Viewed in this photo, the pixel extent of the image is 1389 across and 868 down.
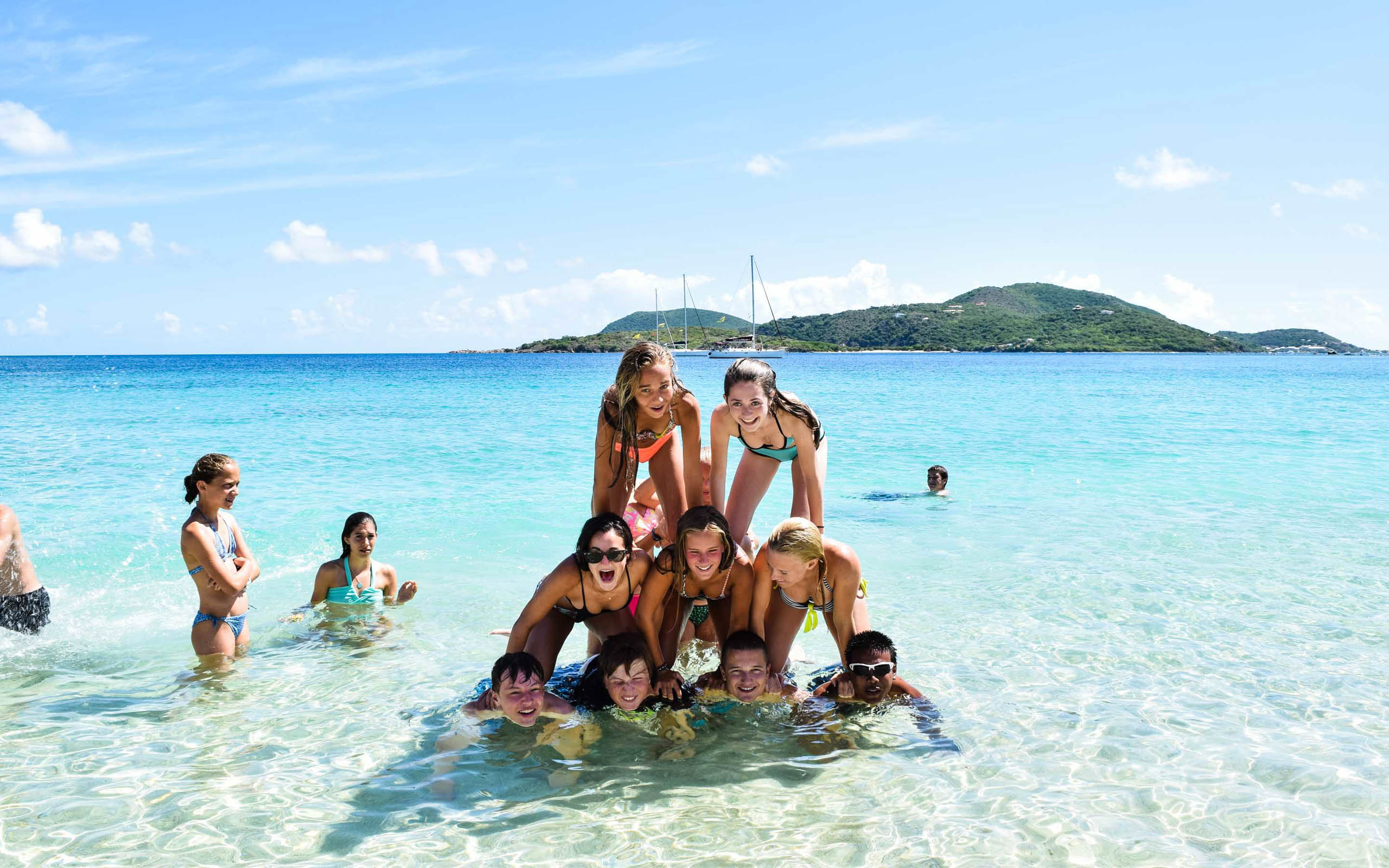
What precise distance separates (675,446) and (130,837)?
11.6 feet

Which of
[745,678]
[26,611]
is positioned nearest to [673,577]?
[745,678]

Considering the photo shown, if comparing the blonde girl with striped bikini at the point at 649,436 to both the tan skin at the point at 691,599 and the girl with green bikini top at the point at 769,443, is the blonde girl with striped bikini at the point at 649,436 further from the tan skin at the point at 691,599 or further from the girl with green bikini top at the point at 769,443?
the tan skin at the point at 691,599

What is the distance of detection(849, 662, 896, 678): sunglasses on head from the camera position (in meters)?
5.33

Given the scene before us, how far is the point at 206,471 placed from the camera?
20.0 feet

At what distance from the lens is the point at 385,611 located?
7672 mm

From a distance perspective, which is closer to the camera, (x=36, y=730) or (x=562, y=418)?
(x=36, y=730)

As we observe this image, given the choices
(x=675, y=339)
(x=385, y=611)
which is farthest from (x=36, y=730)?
(x=675, y=339)

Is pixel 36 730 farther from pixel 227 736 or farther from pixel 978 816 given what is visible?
pixel 978 816

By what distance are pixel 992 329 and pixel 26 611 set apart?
12862 cm

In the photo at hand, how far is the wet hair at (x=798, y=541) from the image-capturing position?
509 cm

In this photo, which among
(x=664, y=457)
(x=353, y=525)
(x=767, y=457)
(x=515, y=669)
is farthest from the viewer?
(x=353, y=525)

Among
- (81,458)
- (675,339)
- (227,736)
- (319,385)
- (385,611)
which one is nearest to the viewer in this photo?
(227,736)

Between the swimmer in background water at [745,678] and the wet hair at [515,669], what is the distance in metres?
1.07

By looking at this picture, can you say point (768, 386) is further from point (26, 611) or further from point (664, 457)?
point (26, 611)
